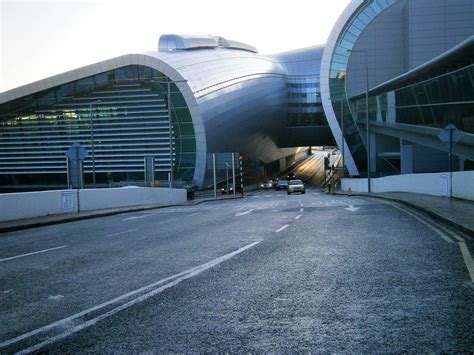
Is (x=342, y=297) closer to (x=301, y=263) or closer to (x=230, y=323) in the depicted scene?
(x=230, y=323)

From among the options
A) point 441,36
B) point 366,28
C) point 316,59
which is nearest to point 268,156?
point 316,59

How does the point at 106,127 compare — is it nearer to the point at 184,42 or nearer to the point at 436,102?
the point at 184,42

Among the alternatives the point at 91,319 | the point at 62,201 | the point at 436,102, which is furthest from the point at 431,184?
the point at 91,319

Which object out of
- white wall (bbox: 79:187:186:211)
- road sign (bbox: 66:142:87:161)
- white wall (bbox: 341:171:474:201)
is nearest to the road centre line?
road sign (bbox: 66:142:87:161)

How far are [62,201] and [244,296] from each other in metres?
18.2

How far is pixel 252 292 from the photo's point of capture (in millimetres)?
6332

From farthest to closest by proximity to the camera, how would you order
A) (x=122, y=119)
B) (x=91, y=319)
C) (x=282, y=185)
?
(x=282, y=185), (x=122, y=119), (x=91, y=319)

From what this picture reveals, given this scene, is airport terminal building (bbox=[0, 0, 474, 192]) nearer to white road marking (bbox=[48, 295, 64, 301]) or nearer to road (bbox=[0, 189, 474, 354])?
road (bbox=[0, 189, 474, 354])

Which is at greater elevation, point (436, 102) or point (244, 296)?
point (436, 102)

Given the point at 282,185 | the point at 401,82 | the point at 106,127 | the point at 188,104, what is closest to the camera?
the point at 401,82

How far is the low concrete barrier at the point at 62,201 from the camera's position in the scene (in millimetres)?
19478

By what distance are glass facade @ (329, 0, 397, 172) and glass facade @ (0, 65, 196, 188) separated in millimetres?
20757

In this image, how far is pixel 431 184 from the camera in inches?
1093

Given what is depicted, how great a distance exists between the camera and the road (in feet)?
14.8
